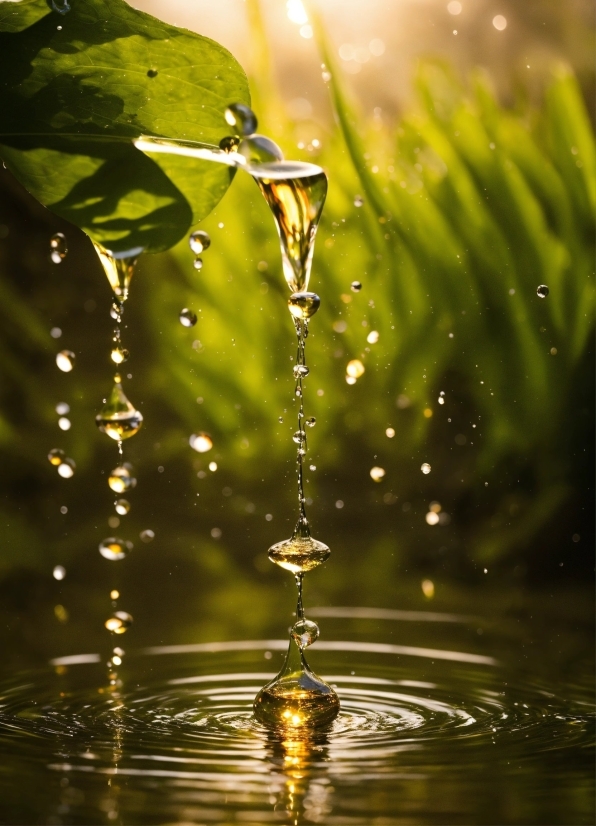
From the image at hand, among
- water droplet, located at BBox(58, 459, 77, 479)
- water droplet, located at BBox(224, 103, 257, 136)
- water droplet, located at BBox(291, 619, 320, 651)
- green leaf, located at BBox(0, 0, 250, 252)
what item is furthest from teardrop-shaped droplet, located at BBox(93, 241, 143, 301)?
water droplet, located at BBox(58, 459, 77, 479)

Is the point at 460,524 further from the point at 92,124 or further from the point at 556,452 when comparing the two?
the point at 92,124

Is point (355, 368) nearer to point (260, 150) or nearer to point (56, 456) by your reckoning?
point (56, 456)

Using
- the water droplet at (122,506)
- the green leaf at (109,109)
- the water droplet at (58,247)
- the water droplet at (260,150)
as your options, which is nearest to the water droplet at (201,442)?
the water droplet at (122,506)

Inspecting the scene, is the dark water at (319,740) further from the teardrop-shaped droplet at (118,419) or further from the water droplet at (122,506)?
the water droplet at (122,506)

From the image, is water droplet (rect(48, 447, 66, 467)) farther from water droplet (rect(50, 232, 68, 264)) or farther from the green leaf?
the green leaf

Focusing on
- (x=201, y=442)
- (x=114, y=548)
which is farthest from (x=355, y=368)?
(x=114, y=548)

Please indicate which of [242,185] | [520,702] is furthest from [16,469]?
[520,702]
